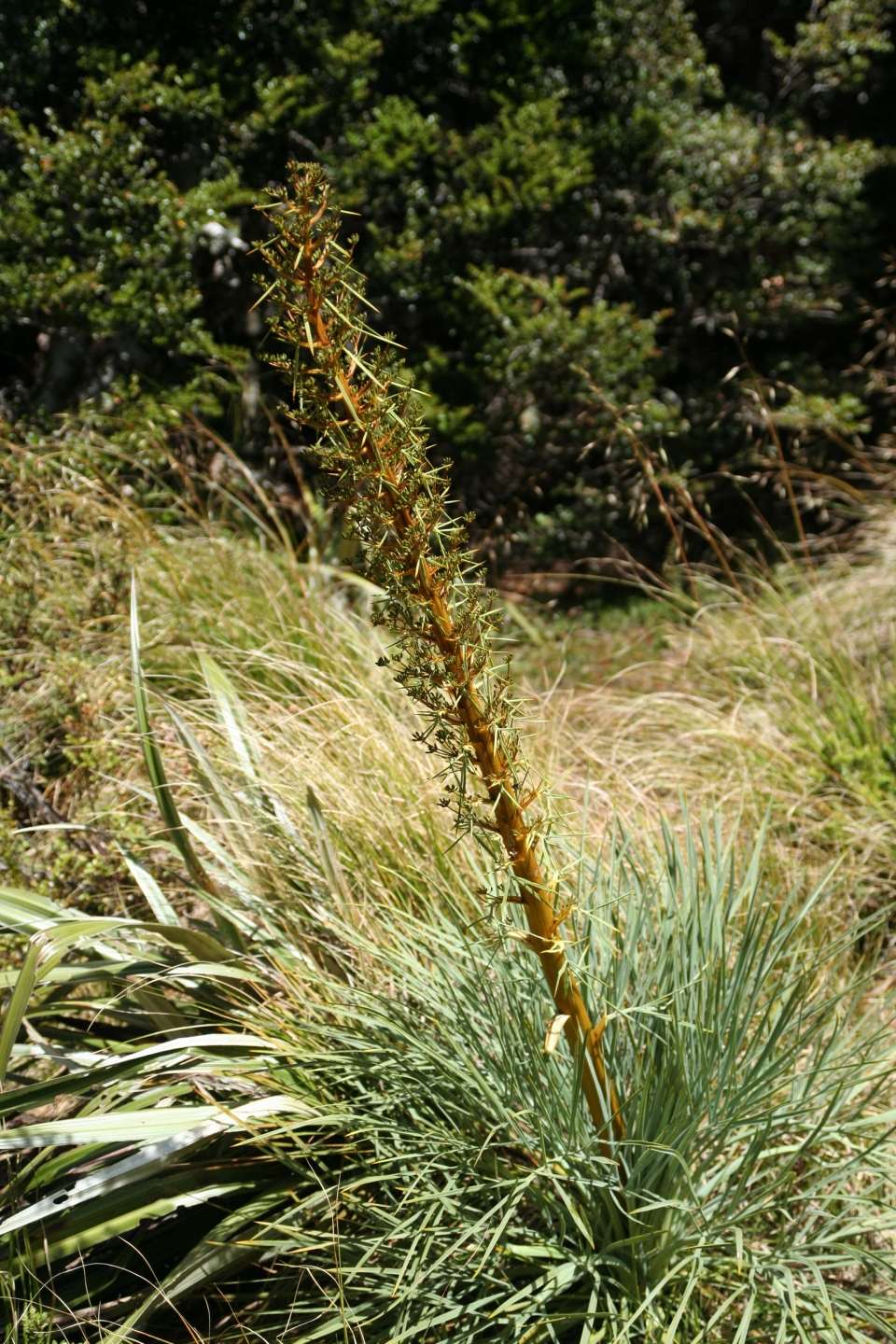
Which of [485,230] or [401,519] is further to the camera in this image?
[485,230]

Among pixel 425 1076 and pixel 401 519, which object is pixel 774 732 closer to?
pixel 425 1076

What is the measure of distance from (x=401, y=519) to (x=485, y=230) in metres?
4.78

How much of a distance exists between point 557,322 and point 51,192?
8.48ft

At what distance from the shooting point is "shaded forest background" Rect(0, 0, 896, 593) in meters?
4.78

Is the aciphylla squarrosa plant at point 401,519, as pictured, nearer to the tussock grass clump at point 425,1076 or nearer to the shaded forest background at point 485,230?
the tussock grass clump at point 425,1076

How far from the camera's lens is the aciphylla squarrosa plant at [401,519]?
1319mm

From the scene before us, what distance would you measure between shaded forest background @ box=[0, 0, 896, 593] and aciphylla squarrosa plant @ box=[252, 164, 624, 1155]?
3387 mm

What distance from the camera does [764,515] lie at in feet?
23.6

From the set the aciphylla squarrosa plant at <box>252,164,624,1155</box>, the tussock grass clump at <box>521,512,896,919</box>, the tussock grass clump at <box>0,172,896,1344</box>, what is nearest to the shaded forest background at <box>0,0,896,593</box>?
the tussock grass clump at <box>521,512,896,919</box>

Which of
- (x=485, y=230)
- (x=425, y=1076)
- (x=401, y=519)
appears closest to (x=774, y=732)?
(x=425, y=1076)

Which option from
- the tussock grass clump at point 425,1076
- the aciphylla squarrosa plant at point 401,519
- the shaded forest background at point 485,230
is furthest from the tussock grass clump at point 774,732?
the aciphylla squarrosa plant at point 401,519

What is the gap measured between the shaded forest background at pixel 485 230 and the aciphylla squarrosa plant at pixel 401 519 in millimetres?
3387

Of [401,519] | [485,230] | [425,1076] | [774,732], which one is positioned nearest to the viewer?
[401,519]

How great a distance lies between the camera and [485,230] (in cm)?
558
